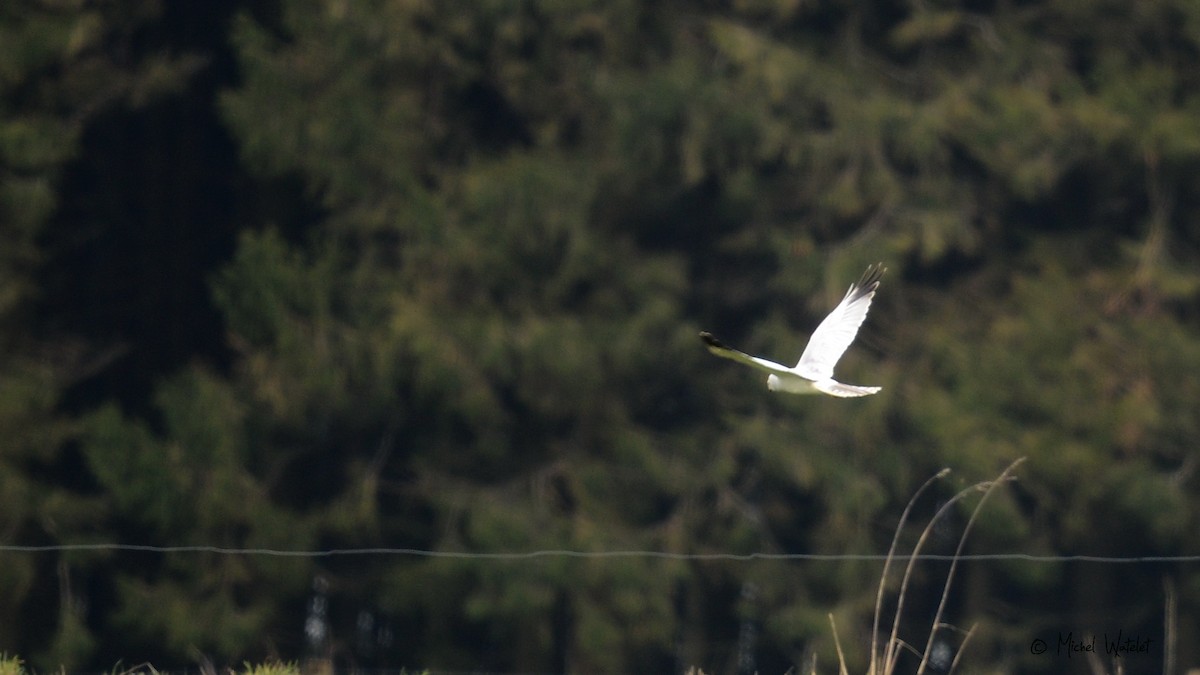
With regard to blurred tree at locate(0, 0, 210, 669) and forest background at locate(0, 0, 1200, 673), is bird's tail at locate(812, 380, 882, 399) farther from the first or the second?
blurred tree at locate(0, 0, 210, 669)

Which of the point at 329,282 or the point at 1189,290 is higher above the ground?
the point at 329,282

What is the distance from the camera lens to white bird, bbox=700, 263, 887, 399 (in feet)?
15.5

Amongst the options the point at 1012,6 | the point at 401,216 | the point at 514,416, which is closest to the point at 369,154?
the point at 401,216

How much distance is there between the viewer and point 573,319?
13.3m

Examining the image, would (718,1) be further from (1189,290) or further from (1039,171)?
(1189,290)

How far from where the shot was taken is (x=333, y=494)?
13938 mm

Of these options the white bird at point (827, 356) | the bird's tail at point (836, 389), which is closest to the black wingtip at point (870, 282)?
the white bird at point (827, 356)

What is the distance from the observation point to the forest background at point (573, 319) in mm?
12906

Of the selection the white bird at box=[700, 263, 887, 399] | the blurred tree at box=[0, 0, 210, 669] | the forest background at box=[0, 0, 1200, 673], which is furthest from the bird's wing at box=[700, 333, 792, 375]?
the blurred tree at box=[0, 0, 210, 669]

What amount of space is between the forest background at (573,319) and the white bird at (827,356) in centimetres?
685

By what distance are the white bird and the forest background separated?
685 centimetres

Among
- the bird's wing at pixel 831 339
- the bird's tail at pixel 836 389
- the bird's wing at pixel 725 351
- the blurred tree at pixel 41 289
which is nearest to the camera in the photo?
the bird's wing at pixel 725 351

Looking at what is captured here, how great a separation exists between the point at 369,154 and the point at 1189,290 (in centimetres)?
632
